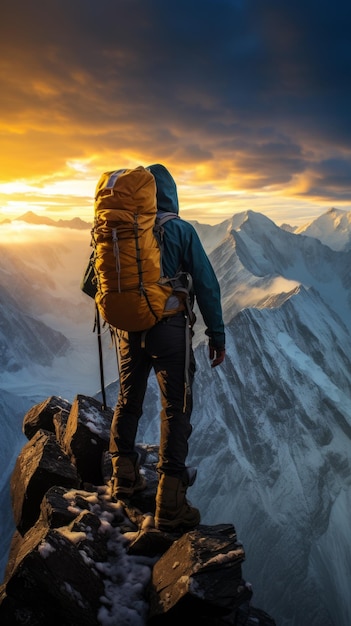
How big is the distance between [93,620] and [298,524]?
700 ft

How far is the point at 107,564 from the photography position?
23.0 ft

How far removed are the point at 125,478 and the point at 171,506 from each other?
1213 millimetres

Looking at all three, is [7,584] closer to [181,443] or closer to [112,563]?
[112,563]

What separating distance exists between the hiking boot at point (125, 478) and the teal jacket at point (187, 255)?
2.68 metres

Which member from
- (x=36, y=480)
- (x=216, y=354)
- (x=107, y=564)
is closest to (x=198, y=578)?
(x=107, y=564)

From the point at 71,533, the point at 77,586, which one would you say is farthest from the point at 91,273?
the point at 77,586

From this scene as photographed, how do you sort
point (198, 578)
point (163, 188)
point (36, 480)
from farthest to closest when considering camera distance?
point (36, 480) < point (163, 188) < point (198, 578)

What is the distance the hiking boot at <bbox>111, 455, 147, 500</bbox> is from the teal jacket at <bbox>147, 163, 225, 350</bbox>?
8.79 feet

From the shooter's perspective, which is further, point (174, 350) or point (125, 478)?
point (125, 478)

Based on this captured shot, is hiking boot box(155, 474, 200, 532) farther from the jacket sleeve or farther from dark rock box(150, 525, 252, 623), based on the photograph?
the jacket sleeve

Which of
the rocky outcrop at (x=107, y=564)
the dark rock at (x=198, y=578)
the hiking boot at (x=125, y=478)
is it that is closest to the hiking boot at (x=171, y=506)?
the rocky outcrop at (x=107, y=564)

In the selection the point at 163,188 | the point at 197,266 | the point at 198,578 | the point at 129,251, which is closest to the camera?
the point at 198,578

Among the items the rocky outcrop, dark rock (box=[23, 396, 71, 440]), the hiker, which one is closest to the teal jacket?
the hiker

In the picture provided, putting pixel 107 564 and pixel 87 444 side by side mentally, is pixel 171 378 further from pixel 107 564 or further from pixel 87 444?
pixel 87 444
